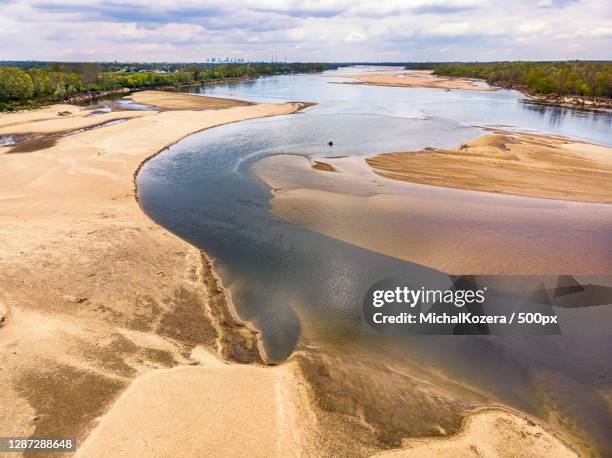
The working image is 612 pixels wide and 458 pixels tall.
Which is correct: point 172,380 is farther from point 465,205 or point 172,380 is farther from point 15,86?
point 15,86

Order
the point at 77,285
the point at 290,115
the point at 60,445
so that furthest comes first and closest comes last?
the point at 290,115, the point at 77,285, the point at 60,445

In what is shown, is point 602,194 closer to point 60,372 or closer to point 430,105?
point 60,372

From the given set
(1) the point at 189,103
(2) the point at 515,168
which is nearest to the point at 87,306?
(2) the point at 515,168

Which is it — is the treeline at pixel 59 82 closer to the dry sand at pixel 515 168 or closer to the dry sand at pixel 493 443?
the dry sand at pixel 515 168

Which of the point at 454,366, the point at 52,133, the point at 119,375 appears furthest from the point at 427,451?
the point at 52,133

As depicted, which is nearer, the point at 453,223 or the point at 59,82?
the point at 453,223
